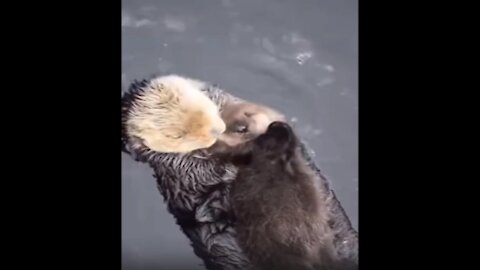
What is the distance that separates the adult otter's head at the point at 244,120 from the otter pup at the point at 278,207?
0.07 feet

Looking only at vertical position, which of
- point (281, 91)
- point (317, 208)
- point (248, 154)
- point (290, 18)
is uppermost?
point (290, 18)

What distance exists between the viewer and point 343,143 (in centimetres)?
199

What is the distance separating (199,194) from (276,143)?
33cm

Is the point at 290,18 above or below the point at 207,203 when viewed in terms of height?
above

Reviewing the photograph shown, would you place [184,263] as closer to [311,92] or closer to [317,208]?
[317,208]

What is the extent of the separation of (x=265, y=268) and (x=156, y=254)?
15.1 inches

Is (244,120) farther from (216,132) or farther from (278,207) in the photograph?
(278,207)

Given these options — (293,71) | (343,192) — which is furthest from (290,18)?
(343,192)

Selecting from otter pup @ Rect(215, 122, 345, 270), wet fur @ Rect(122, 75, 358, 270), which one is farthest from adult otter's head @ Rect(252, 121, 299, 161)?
wet fur @ Rect(122, 75, 358, 270)

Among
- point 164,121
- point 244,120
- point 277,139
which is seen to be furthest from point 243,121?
point 164,121

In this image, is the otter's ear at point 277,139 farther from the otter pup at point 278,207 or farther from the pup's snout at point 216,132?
the pup's snout at point 216,132

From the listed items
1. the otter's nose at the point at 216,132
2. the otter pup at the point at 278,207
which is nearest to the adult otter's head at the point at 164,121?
the otter's nose at the point at 216,132

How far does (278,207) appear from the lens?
1936mm

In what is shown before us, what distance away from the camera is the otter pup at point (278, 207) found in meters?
1.92
